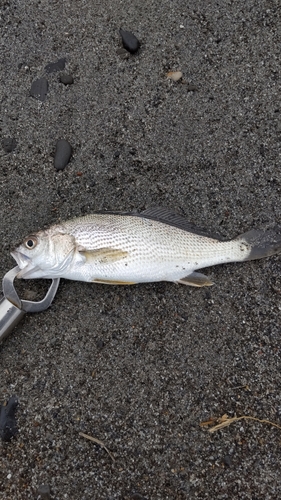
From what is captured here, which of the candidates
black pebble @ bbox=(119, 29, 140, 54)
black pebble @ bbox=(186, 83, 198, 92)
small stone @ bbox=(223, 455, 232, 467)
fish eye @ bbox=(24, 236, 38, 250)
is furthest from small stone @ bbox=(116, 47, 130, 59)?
small stone @ bbox=(223, 455, 232, 467)

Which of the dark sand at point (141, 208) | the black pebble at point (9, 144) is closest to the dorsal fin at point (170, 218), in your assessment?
the dark sand at point (141, 208)

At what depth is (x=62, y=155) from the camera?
11.0ft

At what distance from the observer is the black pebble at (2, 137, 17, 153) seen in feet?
11.2

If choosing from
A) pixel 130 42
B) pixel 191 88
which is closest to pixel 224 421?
pixel 191 88

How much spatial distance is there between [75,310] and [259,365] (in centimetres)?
136

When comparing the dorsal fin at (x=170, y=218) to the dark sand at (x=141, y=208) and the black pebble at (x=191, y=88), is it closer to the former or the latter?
the dark sand at (x=141, y=208)

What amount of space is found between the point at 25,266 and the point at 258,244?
5.40ft

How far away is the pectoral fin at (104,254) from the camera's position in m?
2.89

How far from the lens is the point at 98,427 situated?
2.92 meters

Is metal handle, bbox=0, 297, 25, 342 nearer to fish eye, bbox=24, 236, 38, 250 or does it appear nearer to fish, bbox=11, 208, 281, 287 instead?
fish, bbox=11, 208, 281, 287

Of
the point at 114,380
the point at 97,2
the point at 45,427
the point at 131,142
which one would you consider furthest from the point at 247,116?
the point at 45,427

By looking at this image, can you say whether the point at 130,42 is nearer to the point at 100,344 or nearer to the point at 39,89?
the point at 39,89

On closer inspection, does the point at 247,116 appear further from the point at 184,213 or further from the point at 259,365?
the point at 259,365

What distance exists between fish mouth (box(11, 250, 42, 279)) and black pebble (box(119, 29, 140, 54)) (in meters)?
1.91
